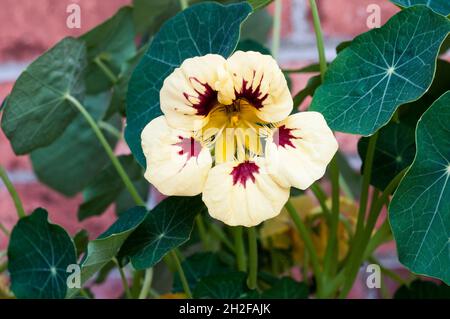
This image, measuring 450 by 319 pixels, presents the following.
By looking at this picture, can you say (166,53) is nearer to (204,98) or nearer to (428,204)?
(204,98)

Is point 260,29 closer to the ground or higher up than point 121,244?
higher up

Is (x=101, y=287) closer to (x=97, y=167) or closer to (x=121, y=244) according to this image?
(x=97, y=167)

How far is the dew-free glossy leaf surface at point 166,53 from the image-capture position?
0.52m

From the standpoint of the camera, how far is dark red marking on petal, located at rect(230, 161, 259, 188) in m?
0.43

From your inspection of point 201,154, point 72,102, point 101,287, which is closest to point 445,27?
point 201,154

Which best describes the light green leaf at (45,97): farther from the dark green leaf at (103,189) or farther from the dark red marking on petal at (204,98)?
the dark red marking on petal at (204,98)

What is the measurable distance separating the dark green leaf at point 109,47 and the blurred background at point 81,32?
0.59 feet

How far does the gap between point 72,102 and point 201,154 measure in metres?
0.24

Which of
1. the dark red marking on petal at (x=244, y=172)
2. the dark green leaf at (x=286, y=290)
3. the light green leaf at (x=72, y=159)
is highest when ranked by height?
the dark red marking on petal at (x=244, y=172)

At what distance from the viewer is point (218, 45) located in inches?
19.9

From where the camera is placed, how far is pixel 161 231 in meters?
0.51

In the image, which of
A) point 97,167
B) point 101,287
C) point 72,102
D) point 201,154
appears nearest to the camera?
point 201,154

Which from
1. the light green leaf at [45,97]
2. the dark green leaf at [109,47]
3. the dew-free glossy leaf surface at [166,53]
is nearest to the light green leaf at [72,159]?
the dark green leaf at [109,47]

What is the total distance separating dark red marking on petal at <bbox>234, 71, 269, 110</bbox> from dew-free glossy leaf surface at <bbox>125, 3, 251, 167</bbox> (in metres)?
0.07
